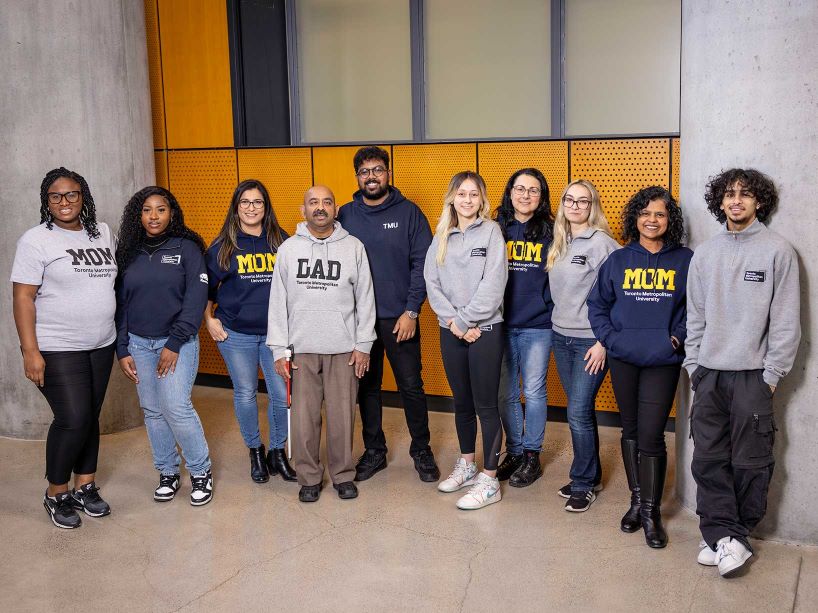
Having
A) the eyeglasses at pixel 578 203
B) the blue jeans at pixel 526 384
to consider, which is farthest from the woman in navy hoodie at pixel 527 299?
the eyeglasses at pixel 578 203

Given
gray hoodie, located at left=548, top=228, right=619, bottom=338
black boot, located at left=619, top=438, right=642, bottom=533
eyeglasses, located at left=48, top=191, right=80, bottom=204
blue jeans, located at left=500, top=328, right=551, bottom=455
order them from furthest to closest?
blue jeans, located at left=500, top=328, right=551, bottom=455, gray hoodie, located at left=548, top=228, right=619, bottom=338, eyeglasses, located at left=48, top=191, right=80, bottom=204, black boot, located at left=619, top=438, right=642, bottom=533

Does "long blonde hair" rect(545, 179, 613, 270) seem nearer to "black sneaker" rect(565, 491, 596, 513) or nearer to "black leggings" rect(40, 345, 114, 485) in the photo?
"black sneaker" rect(565, 491, 596, 513)

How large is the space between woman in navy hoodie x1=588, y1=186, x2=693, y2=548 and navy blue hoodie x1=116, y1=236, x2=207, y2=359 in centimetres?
209

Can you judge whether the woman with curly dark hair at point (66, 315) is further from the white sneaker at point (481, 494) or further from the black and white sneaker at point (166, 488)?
the white sneaker at point (481, 494)

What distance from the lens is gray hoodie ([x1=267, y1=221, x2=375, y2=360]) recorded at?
178 inches

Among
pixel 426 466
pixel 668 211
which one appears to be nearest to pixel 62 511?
pixel 426 466

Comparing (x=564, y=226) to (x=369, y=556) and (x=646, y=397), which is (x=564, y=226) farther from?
(x=369, y=556)

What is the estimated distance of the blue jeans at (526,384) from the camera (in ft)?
15.3

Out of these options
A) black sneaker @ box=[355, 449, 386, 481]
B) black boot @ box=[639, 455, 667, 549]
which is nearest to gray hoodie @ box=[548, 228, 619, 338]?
black boot @ box=[639, 455, 667, 549]

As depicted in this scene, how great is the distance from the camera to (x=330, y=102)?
6.71 meters

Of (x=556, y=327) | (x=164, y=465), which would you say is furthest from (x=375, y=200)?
(x=164, y=465)

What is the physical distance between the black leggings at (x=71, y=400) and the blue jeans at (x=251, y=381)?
0.68 meters

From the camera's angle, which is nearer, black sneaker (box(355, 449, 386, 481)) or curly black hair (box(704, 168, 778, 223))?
curly black hair (box(704, 168, 778, 223))

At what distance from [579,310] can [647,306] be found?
18.5 inches
